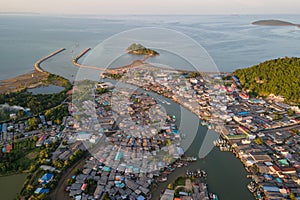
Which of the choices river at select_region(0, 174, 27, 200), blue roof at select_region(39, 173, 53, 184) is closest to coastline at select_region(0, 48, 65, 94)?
river at select_region(0, 174, 27, 200)

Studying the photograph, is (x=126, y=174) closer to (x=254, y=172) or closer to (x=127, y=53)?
(x=254, y=172)

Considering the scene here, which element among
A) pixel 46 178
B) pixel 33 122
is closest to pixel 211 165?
pixel 46 178

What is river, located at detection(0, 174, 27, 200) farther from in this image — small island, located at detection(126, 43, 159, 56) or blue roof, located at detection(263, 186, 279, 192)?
small island, located at detection(126, 43, 159, 56)

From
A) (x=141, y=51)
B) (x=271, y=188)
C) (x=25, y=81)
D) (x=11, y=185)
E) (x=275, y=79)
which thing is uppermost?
(x=141, y=51)

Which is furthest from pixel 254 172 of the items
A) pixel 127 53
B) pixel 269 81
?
pixel 127 53

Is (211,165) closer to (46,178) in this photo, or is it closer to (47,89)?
(46,178)
